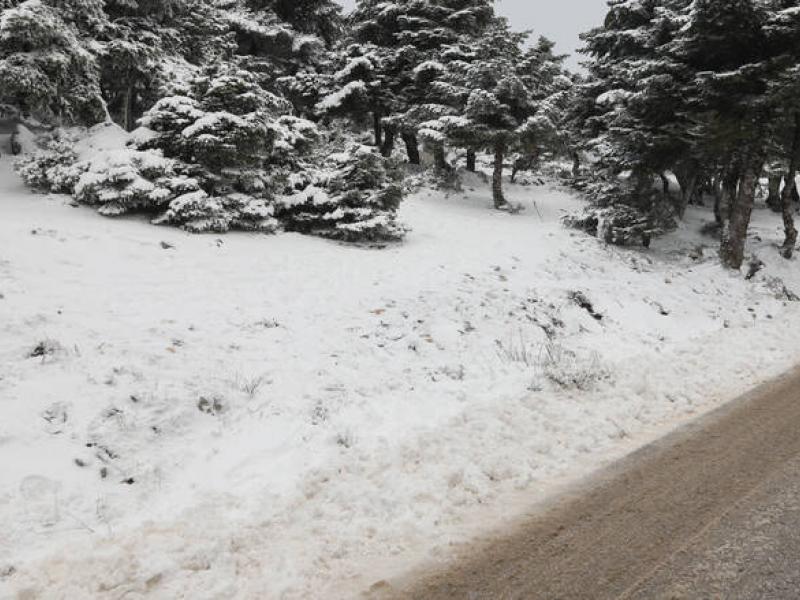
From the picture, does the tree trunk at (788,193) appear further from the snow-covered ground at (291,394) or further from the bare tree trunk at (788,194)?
the snow-covered ground at (291,394)

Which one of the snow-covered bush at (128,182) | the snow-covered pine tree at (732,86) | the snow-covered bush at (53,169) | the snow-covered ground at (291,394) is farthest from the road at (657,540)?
the snow-covered bush at (53,169)

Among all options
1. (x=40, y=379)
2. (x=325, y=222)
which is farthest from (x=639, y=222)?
(x=40, y=379)

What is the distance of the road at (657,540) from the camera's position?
11.1 feet

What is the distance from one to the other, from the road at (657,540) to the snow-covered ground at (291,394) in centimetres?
31

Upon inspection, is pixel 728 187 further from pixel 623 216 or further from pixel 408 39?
pixel 408 39

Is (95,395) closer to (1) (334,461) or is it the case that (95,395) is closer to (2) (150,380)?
(2) (150,380)

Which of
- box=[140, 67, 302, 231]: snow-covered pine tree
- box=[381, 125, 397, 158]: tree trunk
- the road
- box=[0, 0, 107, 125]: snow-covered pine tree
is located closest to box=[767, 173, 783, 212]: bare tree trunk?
box=[381, 125, 397, 158]: tree trunk

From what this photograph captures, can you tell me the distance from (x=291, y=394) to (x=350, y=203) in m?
7.79

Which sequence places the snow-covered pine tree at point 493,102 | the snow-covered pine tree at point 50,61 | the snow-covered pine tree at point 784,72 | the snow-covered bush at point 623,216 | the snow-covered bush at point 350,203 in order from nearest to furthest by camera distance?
the snow-covered pine tree at point 50,61
the snow-covered pine tree at point 784,72
the snow-covered bush at point 350,203
the snow-covered bush at point 623,216
the snow-covered pine tree at point 493,102

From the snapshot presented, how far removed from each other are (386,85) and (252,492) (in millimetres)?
21057

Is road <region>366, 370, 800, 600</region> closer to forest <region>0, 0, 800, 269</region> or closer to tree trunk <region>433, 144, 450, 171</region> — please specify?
forest <region>0, 0, 800, 269</region>

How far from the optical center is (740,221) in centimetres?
1381

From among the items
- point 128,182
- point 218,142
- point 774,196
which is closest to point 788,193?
point 774,196

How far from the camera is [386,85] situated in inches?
875
